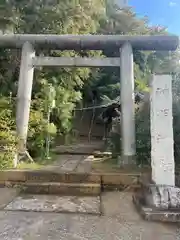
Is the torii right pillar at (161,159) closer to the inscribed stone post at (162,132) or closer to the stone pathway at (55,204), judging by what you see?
the inscribed stone post at (162,132)

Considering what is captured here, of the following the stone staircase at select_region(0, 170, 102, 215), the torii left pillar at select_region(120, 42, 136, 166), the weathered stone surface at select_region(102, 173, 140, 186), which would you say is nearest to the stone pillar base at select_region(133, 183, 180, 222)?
the stone staircase at select_region(0, 170, 102, 215)

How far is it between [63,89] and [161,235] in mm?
8026

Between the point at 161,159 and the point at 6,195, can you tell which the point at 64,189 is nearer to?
the point at 6,195

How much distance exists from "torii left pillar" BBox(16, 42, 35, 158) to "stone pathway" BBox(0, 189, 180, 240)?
3.04m

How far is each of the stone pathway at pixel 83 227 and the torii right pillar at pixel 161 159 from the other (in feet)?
1.15

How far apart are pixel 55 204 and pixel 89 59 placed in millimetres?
4175

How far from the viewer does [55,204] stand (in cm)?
472

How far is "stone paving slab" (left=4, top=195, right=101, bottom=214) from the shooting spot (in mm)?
4441

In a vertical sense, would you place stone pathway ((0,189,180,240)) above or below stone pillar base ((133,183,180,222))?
below

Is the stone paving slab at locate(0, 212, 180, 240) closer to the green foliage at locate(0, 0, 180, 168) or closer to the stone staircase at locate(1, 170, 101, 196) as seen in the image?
the stone staircase at locate(1, 170, 101, 196)

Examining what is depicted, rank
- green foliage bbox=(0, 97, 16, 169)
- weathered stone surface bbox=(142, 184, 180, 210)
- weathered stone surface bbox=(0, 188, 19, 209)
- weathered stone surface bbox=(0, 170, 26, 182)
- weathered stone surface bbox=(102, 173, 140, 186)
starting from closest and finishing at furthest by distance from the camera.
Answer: weathered stone surface bbox=(142, 184, 180, 210) < weathered stone surface bbox=(0, 188, 19, 209) < weathered stone surface bbox=(102, 173, 140, 186) < weathered stone surface bbox=(0, 170, 26, 182) < green foliage bbox=(0, 97, 16, 169)

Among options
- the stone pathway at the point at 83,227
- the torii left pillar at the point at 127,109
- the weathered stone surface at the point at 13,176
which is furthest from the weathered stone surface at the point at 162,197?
the weathered stone surface at the point at 13,176

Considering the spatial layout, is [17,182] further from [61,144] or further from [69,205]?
[61,144]

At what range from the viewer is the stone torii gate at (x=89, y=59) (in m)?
6.98
